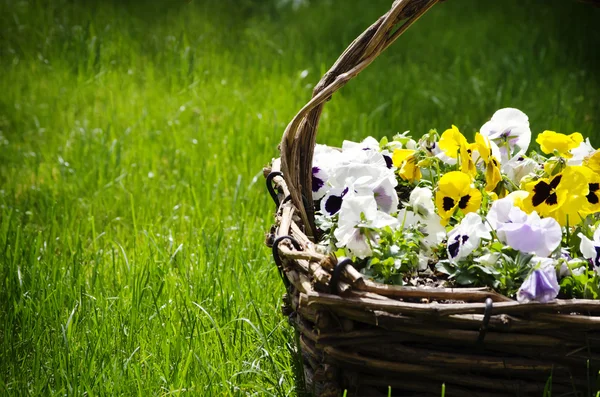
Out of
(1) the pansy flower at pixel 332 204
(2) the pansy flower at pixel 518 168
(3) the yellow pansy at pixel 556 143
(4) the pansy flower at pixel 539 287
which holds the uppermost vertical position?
(3) the yellow pansy at pixel 556 143

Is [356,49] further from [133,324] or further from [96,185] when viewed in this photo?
[96,185]

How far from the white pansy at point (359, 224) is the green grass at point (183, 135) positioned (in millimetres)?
328

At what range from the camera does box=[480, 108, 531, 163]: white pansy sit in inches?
57.6

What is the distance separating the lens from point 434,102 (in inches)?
115

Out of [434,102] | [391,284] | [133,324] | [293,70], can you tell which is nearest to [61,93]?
[293,70]

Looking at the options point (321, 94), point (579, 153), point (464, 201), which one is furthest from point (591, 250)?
point (321, 94)

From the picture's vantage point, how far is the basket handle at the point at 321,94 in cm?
123

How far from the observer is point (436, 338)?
40.7 inches

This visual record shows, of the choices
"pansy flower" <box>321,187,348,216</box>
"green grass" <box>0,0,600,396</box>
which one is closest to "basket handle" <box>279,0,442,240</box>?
"pansy flower" <box>321,187,348,216</box>

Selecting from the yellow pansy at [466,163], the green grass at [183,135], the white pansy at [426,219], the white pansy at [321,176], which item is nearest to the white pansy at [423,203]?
the white pansy at [426,219]

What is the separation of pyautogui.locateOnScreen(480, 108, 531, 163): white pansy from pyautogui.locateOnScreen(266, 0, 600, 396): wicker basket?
1.55 ft

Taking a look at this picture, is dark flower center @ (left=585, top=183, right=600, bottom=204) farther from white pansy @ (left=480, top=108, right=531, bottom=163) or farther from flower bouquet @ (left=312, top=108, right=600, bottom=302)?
white pansy @ (left=480, top=108, right=531, bottom=163)

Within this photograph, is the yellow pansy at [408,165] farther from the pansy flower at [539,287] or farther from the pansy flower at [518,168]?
the pansy flower at [539,287]

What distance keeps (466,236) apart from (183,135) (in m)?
1.74
